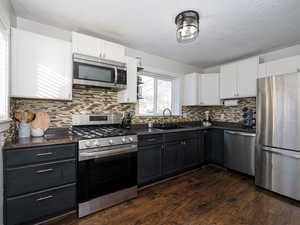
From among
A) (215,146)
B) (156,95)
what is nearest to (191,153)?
(215,146)

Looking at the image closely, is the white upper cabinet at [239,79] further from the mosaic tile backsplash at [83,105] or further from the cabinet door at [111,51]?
the cabinet door at [111,51]

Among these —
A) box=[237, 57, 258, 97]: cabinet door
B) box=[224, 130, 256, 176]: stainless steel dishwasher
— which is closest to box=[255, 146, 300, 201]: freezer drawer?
box=[224, 130, 256, 176]: stainless steel dishwasher

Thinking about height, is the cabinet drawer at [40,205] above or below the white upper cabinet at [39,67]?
below

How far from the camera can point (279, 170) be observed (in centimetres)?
216

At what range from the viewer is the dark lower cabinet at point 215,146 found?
3189mm

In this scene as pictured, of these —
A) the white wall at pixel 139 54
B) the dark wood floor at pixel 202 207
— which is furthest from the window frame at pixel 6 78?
the dark wood floor at pixel 202 207

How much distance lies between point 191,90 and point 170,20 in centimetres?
196

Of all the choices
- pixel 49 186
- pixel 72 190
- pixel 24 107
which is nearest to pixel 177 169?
pixel 72 190

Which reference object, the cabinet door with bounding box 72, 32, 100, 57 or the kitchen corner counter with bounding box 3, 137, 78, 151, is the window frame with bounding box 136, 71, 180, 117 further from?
the kitchen corner counter with bounding box 3, 137, 78, 151

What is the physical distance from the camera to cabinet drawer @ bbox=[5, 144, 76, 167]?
4.61ft

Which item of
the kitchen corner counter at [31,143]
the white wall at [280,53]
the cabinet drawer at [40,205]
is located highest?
the white wall at [280,53]

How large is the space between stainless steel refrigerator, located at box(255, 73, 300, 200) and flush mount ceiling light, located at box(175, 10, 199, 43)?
4.82 feet

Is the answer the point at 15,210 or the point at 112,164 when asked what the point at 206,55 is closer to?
the point at 112,164

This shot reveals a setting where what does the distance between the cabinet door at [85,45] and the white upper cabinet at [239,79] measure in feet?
9.02
